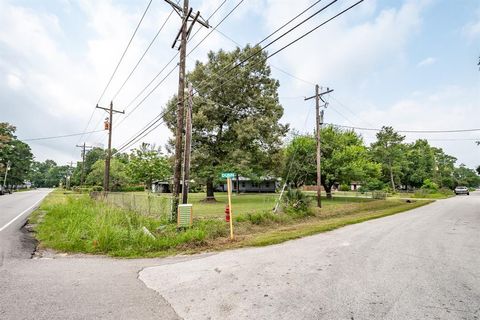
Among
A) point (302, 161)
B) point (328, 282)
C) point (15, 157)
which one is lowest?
point (328, 282)

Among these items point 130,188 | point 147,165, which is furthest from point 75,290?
point 130,188

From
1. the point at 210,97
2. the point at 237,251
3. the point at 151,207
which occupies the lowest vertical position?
the point at 237,251

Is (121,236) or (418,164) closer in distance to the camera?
(121,236)

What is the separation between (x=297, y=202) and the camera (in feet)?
45.4

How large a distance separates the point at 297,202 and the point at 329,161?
45.1 feet

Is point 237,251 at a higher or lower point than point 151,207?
lower

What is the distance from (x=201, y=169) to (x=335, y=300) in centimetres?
1925

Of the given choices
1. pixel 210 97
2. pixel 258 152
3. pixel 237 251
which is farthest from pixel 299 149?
pixel 237 251

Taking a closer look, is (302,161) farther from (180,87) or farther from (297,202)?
(180,87)

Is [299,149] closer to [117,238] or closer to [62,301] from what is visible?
[117,238]

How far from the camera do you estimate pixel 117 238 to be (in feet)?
22.9

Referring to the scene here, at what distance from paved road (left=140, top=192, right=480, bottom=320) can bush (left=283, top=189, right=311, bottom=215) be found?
255 inches

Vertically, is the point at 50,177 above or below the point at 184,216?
above

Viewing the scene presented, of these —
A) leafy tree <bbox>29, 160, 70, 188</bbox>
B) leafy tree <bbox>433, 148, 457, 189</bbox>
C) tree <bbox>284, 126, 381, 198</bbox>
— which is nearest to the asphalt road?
tree <bbox>284, 126, 381, 198</bbox>
